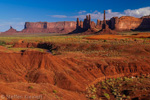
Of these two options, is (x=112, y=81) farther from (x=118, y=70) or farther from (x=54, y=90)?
(x=54, y=90)

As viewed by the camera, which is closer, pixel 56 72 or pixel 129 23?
pixel 56 72

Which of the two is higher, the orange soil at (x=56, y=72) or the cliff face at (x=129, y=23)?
the cliff face at (x=129, y=23)

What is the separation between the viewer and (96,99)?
12.8 metres

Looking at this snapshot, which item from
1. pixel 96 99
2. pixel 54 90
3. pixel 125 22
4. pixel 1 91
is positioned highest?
pixel 125 22

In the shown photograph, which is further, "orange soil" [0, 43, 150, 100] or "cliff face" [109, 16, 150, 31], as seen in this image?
"cliff face" [109, 16, 150, 31]

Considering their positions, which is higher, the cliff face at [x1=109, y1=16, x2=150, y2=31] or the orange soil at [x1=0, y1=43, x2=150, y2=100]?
the cliff face at [x1=109, y1=16, x2=150, y2=31]

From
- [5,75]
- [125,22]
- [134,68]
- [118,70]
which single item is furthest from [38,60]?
[125,22]

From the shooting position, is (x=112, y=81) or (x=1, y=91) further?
(x=112, y=81)

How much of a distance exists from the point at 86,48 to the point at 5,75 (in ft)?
84.0

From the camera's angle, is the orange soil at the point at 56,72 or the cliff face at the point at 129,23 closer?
the orange soil at the point at 56,72

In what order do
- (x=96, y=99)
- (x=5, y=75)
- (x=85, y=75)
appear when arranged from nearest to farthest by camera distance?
(x=96, y=99) → (x=5, y=75) → (x=85, y=75)

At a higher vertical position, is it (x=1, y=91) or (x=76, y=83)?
(x=1, y=91)

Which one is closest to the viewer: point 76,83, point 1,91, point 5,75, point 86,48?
point 1,91

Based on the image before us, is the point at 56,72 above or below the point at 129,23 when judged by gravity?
below
